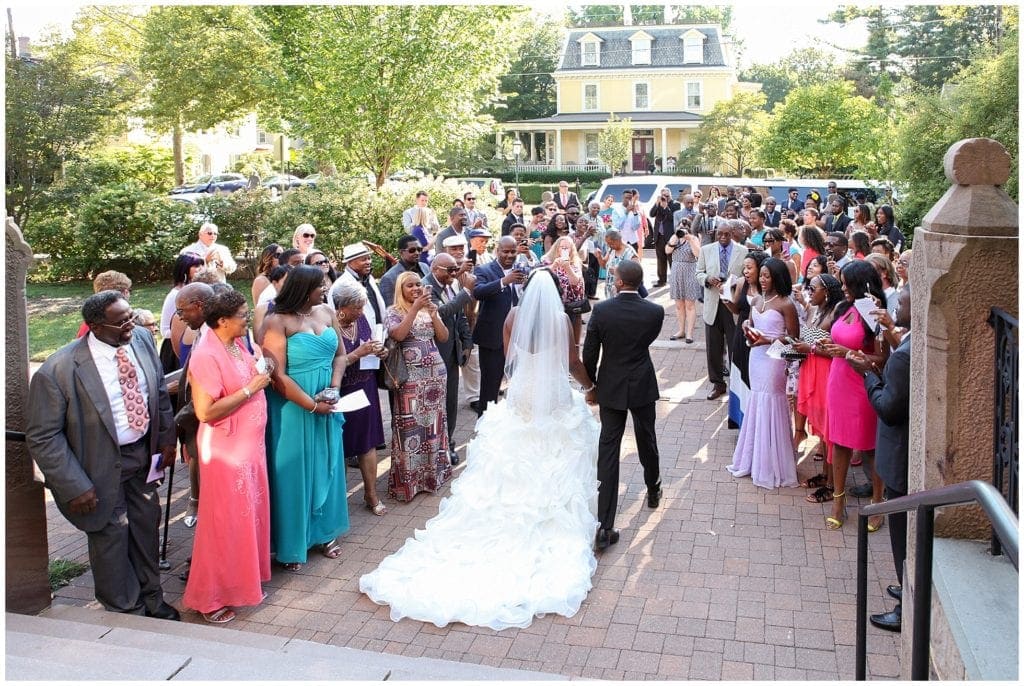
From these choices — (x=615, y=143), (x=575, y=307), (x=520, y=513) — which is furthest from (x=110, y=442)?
(x=615, y=143)

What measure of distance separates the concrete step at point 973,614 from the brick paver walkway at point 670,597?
111 centimetres

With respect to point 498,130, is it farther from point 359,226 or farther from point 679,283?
point 679,283

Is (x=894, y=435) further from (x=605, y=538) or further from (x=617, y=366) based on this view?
(x=605, y=538)

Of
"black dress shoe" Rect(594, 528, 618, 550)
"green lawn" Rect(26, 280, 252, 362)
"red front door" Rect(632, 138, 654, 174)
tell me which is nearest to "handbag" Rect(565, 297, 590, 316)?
"black dress shoe" Rect(594, 528, 618, 550)

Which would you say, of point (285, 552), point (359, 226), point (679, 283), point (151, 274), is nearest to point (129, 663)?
point (285, 552)

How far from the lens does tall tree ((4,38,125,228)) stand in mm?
20766

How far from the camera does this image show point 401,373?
782cm

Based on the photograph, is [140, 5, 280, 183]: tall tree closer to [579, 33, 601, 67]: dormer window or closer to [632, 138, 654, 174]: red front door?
[632, 138, 654, 174]: red front door

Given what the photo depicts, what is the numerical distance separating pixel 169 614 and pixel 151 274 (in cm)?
1471

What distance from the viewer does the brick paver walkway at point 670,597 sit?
212 inches

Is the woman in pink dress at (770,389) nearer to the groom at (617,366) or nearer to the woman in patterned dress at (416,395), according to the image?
the groom at (617,366)

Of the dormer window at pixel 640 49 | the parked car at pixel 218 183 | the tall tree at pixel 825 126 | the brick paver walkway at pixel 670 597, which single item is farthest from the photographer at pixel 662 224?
the dormer window at pixel 640 49

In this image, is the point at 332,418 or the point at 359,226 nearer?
the point at 332,418

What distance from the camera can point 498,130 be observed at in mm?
48312
